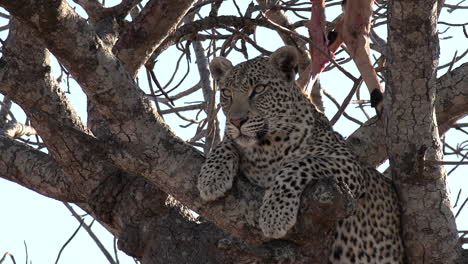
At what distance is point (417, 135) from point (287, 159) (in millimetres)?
1318

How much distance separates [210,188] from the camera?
5156mm

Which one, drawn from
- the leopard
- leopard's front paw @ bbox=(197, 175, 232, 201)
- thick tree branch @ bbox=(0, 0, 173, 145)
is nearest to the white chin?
the leopard

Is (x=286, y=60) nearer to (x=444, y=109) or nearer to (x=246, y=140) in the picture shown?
(x=246, y=140)

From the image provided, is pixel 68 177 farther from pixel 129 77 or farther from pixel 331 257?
pixel 331 257

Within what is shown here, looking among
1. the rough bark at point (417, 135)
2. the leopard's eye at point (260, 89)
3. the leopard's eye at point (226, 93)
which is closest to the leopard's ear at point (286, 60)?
the leopard's eye at point (260, 89)

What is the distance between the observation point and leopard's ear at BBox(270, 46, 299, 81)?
7312mm

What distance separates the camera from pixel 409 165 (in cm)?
574

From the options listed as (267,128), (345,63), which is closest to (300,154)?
(267,128)

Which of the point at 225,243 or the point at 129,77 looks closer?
the point at 225,243

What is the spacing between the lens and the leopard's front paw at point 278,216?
504cm

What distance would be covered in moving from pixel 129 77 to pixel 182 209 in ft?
3.85

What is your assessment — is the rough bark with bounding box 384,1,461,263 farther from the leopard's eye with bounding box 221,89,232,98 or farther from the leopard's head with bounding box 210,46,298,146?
the leopard's eye with bounding box 221,89,232,98

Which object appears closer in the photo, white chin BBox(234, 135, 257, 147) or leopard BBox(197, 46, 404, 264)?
leopard BBox(197, 46, 404, 264)

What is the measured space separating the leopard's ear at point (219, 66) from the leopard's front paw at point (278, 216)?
2212 mm
